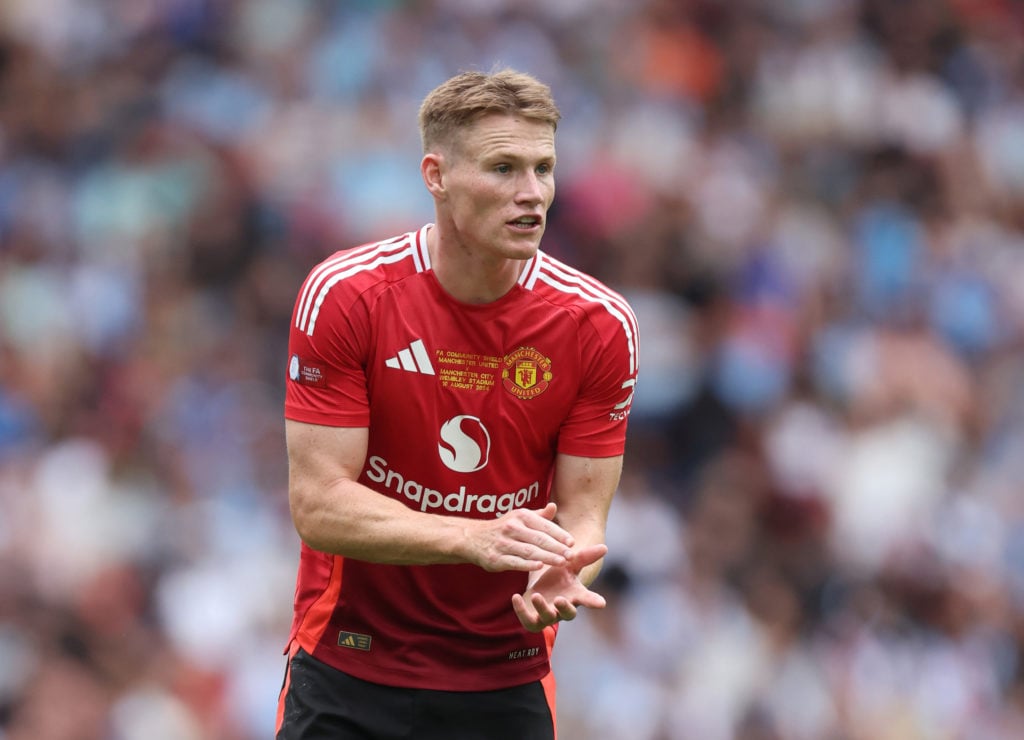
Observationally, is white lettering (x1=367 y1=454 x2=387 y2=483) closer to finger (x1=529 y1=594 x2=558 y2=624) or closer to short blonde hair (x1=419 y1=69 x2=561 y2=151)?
finger (x1=529 y1=594 x2=558 y2=624)

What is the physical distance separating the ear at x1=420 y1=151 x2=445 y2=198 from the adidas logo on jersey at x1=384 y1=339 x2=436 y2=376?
478 mm

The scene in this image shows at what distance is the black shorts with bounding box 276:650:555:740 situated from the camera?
505cm

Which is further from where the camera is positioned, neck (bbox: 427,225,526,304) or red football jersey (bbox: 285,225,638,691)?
neck (bbox: 427,225,526,304)

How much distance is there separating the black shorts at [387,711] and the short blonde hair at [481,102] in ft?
5.55

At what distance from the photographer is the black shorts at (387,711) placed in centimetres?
505

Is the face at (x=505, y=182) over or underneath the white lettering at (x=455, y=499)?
over

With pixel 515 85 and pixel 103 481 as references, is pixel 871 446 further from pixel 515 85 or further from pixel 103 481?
pixel 515 85

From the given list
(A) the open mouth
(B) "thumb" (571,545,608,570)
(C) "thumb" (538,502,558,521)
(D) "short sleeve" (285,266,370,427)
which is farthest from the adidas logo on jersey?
(B) "thumb" (571,545,608,570)

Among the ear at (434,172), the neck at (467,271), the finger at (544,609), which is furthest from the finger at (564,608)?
the ear at (434,172)

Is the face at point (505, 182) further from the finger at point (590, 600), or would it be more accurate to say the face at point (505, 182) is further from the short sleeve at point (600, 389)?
the finger at point (590, 600)

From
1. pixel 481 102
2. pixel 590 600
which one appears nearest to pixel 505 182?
pixel 481 102

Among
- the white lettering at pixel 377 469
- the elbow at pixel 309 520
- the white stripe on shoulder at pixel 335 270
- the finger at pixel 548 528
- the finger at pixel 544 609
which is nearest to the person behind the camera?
the finger at pixel 548 528

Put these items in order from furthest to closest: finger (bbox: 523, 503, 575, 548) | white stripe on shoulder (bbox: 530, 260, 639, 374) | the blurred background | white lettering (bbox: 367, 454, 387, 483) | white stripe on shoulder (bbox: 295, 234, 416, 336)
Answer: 1. the blurred background
2. white stripe on shoulder (bbox: 530, 260, 639, 374)
3. white lettering (bbox: 367, 454, 387, 483)
4. white stripe on shoulder (bbox: 295, 234, 416, 336)
5. finger (bbox: 523, 503, 575, 548)

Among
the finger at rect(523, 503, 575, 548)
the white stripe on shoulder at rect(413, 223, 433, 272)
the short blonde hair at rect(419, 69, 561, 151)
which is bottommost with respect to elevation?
the finger at rect(523, 503, 575, 548)
